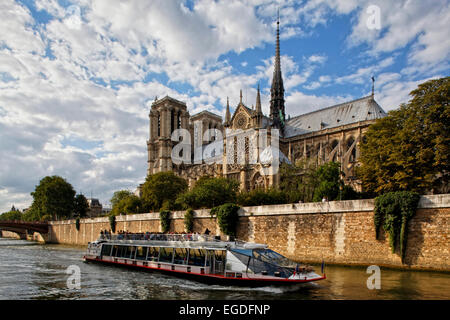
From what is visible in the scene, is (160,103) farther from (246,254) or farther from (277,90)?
(246,254)

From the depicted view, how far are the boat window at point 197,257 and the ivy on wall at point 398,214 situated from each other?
9.88 meters

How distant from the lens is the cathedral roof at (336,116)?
50688mm

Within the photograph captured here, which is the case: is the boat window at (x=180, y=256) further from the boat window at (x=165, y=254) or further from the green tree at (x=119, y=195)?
the green tree at (x=119, y=195)

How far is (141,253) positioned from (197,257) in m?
5.36

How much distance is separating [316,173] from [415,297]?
2087 cm

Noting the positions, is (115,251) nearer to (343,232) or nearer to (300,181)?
(343,232)

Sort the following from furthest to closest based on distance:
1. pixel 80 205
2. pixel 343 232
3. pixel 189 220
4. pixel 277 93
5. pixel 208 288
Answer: pixel 80 205 → pixel 277 93 → pixel 189 220 → pixel 343 232 → pixel 208 288

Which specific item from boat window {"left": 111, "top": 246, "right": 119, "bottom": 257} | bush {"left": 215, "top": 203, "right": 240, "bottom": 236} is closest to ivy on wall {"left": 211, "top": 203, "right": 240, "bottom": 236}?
bush {"left": 215, "top": 203, "right": 240, "bottom": 236}

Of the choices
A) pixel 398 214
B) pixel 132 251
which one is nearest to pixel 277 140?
pixel 398 214

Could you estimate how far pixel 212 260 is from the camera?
16062 millimetres

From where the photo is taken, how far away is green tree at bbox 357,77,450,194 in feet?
65.8

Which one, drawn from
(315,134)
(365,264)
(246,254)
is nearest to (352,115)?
(315,134)

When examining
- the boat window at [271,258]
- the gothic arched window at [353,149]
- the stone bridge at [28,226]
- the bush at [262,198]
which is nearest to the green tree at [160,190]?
the bush at [262,198]
